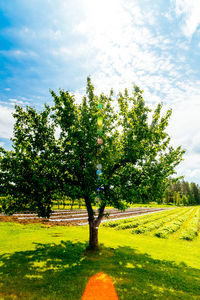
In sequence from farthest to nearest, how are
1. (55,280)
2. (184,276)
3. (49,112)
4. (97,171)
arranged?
1. (49,112)
2. (97,171)
3. (184,276)
4. (55,280)

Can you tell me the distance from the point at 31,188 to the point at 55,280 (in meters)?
5.97

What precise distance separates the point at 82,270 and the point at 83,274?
1.83 feet

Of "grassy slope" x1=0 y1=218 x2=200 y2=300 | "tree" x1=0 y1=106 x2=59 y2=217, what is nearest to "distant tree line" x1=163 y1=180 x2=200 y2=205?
"grassy slope" x1=0 y1=218 x2=200 y2=300

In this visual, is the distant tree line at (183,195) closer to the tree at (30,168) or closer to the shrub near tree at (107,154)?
the shrub near tree at (107,154)

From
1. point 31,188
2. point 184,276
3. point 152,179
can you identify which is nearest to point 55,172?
point 31,188

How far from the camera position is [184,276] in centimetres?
1020

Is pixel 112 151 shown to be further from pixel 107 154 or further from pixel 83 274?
pixel 83 274

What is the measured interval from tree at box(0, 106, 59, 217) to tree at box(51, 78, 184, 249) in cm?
117

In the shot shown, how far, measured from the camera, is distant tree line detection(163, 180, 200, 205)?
11975 cm

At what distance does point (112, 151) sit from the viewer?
13.1 metres

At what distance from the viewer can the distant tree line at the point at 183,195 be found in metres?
120

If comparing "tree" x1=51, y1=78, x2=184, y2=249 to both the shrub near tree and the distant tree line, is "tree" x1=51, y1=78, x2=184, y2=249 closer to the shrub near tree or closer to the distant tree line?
the shrub near tree

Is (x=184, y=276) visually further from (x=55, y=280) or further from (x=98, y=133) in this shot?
(x=98, y=133)

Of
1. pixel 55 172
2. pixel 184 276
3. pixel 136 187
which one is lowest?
pixel 184 276
